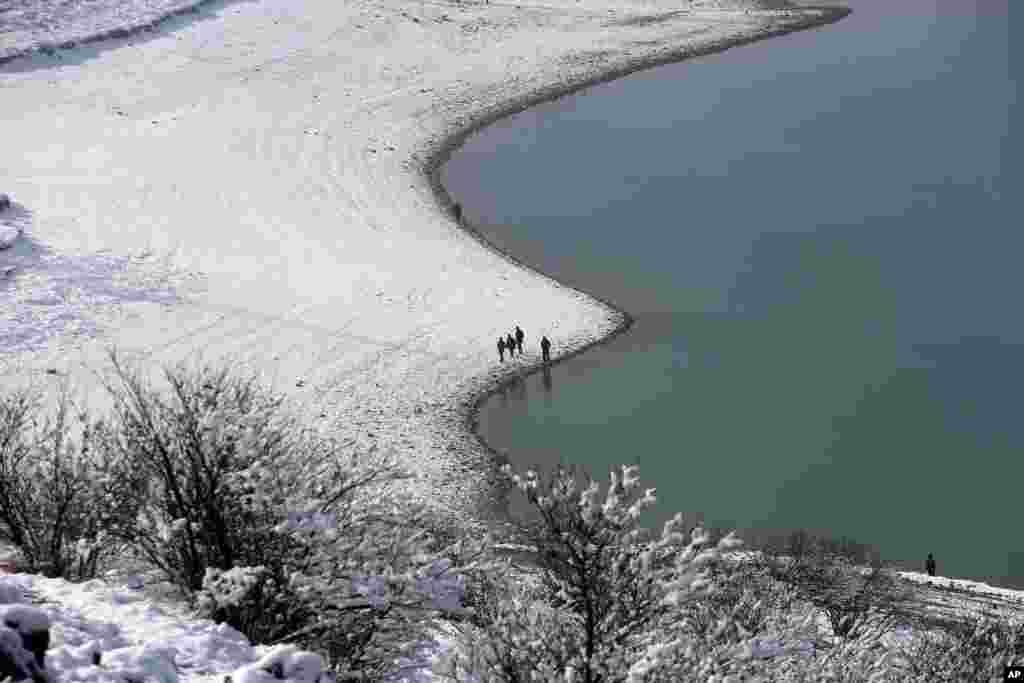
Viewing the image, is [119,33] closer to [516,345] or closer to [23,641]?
[516,345]

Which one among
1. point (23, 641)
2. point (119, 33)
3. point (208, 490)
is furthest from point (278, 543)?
point (119, 33)

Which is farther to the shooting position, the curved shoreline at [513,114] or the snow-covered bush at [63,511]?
the curved shoreline at [513,114]

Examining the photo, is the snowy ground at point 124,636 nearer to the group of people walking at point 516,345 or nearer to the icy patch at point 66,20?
the group of people walking at point 516,345

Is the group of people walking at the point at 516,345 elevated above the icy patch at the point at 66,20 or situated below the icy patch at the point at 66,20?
below

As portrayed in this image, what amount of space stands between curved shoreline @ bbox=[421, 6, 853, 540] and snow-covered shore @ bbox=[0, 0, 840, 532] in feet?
0.77

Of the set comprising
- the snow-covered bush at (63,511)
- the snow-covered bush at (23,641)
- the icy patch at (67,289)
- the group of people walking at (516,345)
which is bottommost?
the group of people walking at (516,345)

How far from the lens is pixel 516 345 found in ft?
137

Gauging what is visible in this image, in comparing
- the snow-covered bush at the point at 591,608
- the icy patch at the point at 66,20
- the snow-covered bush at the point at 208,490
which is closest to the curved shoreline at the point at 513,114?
the snow-covered bush at the point at 208,490

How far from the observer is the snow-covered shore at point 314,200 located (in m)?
40.1

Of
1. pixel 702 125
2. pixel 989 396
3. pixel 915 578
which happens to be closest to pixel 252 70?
pixel 702 125

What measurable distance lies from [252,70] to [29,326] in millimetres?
38116

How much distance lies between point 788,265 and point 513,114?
3023cm

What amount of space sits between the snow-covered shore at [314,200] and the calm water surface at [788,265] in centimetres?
293

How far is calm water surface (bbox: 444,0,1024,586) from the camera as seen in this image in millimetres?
35125
